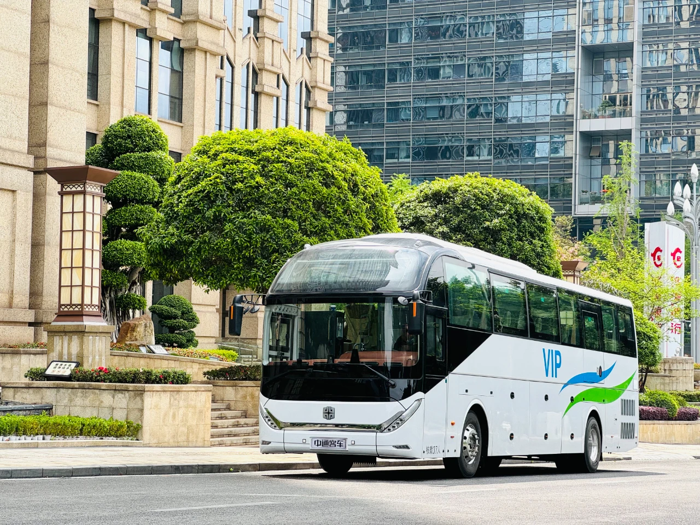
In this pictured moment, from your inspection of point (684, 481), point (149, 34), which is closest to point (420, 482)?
point (684, 481)

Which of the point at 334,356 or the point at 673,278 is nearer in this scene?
the point at 334,356

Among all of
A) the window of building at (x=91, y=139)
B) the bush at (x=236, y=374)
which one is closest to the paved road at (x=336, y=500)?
the bush at (x=236, y=374)

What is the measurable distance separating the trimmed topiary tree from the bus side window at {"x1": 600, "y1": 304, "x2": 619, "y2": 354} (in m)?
Result: 16.9

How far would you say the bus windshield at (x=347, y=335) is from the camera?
52.1 feet

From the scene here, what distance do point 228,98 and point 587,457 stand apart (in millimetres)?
26479

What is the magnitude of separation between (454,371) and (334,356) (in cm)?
194

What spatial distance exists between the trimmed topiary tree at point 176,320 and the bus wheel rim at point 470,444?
65.6 feet

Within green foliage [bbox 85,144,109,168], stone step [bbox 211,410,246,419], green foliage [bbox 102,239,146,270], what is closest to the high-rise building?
green foliage [bbox 85,144,109,168]

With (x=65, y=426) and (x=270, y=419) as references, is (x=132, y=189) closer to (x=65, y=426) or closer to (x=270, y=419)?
(x=65, y=426)

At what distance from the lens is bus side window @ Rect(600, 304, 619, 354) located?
22734 millimetres

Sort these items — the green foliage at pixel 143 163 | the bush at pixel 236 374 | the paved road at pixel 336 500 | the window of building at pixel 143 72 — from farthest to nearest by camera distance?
the window of building at pixel 143 72 < the green foliage at pixel 143 163 < the bush at pixel 236 374 < the paved road at pixel 336 500

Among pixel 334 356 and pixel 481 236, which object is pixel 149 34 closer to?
pixel 481 236

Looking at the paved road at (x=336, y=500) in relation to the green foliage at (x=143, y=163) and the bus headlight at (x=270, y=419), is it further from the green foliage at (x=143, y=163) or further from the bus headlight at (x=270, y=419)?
the green foliage at (x=143, y=163)

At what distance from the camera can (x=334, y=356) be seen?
52.6ft
